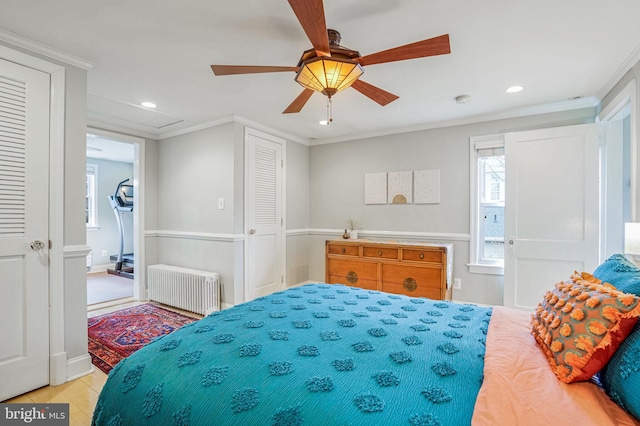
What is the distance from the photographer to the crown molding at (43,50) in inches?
78.2

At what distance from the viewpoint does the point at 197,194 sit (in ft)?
13.0

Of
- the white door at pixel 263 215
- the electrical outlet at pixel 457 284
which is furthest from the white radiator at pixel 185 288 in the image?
the electrical outlet at pixel 457 284

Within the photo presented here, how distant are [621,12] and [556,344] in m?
1.98

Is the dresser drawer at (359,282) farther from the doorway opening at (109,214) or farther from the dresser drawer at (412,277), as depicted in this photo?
the doorway opening at (109,214)

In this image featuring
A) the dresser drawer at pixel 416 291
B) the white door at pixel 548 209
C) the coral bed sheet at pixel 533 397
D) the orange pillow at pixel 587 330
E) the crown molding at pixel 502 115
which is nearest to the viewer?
the coral bed sheet at pixel 533 397

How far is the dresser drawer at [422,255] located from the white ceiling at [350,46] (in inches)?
63.0

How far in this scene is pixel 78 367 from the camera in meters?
2.32

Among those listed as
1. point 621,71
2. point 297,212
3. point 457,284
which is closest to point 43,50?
point 297,212

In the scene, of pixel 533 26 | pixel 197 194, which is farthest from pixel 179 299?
pixel 533 26

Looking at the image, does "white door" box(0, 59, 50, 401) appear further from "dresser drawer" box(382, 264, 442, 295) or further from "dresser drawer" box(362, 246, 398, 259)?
"dresser drawer" box(382, 264, 442, 295)

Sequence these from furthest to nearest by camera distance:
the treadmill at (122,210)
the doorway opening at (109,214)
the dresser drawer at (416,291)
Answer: the treadmill at (122,210)
the doorway opening at (109,214)
the dresser drawer at (416,291)

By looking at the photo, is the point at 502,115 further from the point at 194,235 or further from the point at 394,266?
the point at 194,235

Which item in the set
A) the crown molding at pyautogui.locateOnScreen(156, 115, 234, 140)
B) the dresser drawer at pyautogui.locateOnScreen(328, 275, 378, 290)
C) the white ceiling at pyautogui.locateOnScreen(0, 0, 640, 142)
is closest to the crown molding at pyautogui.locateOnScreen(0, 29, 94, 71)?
the white ceiling at pyautogui.locateOnScreen(0, 0, 640, 142)

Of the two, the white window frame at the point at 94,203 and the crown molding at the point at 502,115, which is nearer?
the crown molding at the point at 502,115
